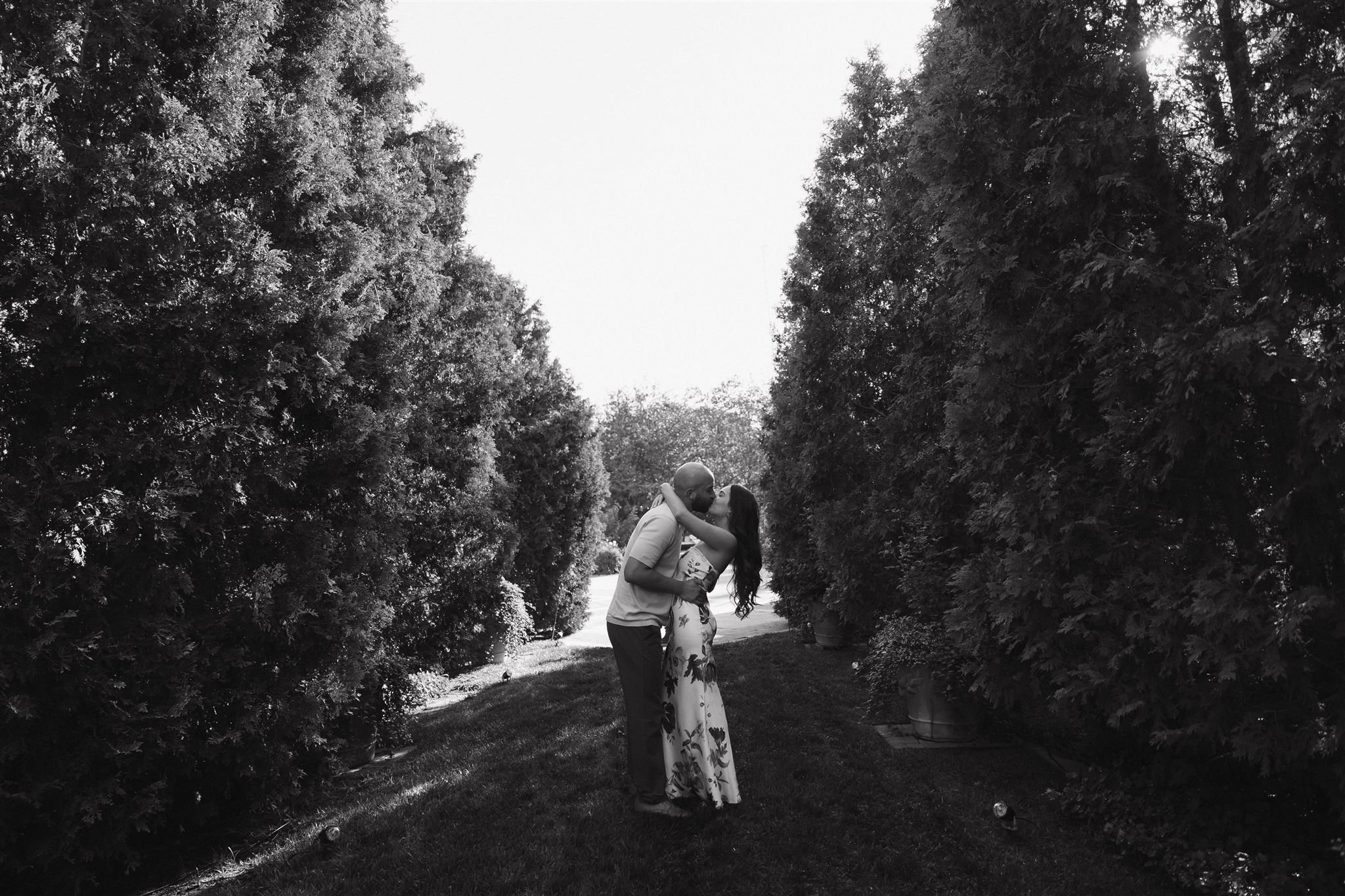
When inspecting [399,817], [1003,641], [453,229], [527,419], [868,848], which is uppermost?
[453,229]

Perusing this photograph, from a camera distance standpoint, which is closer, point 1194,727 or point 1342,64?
point 1342,64

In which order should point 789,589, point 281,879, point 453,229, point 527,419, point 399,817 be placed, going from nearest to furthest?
point 281,879, point 399,817, point 453,229, point 789,589, point 527,419

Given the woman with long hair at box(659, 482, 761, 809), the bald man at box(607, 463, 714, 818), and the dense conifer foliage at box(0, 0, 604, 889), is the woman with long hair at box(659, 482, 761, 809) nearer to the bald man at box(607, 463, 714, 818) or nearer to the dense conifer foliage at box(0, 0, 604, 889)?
the bald man at box(607, 463, 714, 818)

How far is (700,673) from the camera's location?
4.53 metres

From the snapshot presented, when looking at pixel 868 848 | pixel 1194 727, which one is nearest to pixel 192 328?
pixel 868 848

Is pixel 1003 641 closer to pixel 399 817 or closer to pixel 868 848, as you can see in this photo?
pixel 868 848

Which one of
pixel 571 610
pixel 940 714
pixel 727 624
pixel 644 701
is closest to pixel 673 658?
pixel 644 701

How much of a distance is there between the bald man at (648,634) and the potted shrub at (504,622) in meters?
6.64

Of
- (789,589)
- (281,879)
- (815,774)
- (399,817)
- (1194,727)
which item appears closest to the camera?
(1194,727)

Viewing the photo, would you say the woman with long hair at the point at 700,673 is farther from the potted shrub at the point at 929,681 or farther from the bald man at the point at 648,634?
the potted shrub at the point at 929,681

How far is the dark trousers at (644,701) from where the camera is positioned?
14.8ft

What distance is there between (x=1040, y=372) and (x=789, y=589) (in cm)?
821

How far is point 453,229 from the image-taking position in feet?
33.5

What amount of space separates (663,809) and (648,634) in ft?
3.47
